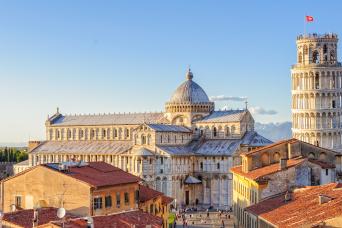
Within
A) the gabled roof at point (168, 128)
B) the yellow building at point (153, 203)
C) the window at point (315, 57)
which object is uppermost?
the window at point (315, 57)

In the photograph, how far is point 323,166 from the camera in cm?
6178

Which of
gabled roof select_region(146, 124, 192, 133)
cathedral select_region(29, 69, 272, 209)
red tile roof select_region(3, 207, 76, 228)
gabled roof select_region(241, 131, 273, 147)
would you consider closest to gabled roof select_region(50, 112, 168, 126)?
cathedral select_region(29, 69, 272, 209)

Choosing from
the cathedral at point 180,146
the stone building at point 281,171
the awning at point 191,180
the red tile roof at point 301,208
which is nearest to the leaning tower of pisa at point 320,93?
the cathedral at point 180,146

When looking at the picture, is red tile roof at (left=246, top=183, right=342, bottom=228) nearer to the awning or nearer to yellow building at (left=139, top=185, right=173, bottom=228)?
yellow building at (left=139, top=185, right=173, bottom=228)

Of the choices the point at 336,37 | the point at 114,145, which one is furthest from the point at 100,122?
the point at 336,37

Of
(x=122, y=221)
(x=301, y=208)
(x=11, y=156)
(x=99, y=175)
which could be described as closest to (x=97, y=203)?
(x=99, y=175)

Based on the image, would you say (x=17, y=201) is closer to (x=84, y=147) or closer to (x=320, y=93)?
(x=320, y=93)

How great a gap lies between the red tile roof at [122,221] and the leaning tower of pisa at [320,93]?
246 ft

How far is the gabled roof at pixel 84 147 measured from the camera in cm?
13059

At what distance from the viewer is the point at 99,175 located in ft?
193

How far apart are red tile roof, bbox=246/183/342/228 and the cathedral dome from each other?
7539cm

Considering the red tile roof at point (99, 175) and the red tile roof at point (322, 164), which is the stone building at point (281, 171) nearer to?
the red tile roof at point (322, 164)

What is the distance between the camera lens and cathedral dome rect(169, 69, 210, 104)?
130000 millimetres

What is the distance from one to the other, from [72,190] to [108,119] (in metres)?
89.7
